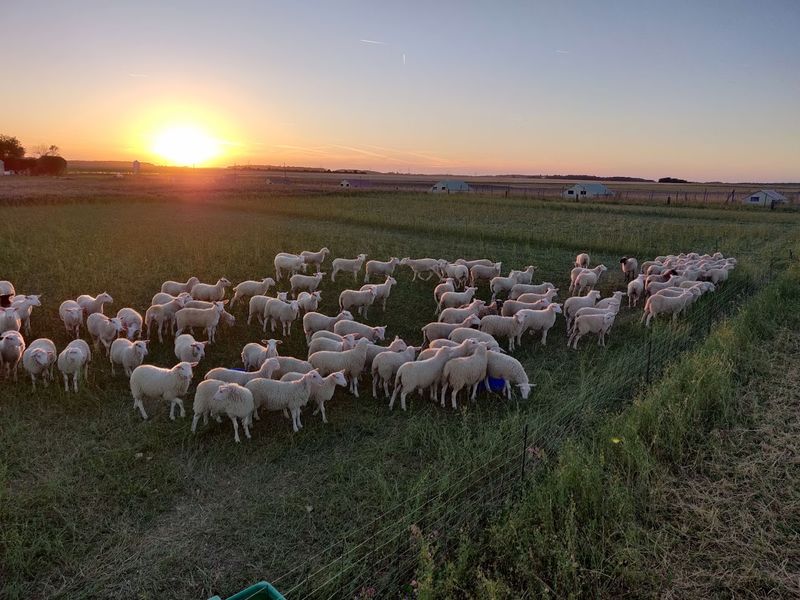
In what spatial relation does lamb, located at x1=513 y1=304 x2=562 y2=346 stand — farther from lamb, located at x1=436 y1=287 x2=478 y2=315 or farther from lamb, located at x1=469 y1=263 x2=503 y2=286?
lamb, located at x1=469 y1=263 x2=503 y2=286

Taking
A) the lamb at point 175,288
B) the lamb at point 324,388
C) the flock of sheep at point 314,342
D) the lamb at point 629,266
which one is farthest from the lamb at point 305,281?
the lamb at point 629,266

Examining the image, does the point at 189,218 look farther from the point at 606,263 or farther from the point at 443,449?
the point at 443,449

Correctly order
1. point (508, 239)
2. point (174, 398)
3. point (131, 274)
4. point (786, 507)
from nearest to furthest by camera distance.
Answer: point (786, 507) → point (174, 398) → point (131, 274) → point (508, 239)

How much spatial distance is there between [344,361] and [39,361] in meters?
5.25

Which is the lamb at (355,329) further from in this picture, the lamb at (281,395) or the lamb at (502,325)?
the lamb at (281,395)

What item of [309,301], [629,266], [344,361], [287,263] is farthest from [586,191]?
[344,361]

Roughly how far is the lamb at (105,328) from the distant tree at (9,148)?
105 metres

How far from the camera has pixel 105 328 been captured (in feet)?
35.1

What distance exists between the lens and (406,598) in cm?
483

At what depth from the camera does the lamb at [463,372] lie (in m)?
9.02

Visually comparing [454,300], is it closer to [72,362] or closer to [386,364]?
[386,364]

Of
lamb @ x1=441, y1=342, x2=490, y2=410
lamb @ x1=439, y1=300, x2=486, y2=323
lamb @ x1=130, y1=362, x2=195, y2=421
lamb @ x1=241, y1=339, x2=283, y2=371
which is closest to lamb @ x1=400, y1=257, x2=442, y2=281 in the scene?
lamb @ x1=439, y1=300, x2=486, y2=323

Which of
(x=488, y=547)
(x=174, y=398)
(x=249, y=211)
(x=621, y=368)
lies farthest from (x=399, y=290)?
(x=249, y=211)

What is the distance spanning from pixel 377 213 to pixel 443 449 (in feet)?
105
